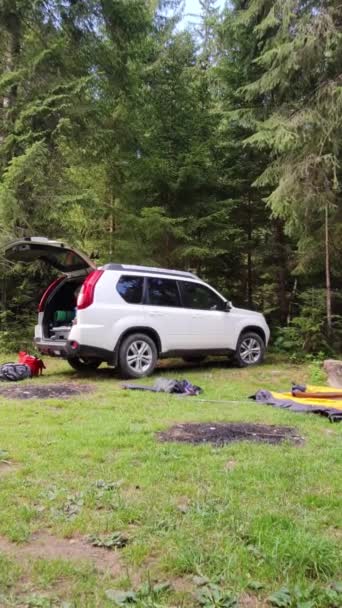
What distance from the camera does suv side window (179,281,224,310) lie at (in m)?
8.18

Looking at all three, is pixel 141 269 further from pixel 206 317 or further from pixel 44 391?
pixel 44 391

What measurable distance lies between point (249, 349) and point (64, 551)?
22.4 feet

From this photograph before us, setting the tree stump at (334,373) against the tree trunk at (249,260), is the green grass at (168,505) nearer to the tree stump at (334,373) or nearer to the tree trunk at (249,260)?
the tree stump at (334,373)

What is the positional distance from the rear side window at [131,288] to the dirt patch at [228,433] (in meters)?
3.14

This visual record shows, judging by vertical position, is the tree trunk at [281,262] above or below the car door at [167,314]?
above

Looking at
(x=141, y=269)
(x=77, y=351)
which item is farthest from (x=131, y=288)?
(x=77, y=351)

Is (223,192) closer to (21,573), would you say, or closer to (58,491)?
(58,491)

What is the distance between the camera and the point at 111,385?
22.6 feet

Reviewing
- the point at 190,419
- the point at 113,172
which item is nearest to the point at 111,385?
the point at 190,419

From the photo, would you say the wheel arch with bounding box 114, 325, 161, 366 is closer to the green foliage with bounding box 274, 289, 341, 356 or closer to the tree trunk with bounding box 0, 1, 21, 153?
the green foliage with bounding box 274, 289, 341, 356

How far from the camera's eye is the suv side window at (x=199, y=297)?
818cm

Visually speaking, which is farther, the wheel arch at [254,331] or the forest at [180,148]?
the forest at [180,148]

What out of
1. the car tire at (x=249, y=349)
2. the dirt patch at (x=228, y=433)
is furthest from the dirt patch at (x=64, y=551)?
the car tire at (x=249, y=349)

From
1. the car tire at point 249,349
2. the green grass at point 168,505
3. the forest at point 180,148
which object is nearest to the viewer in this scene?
the green grass at point 168,505
